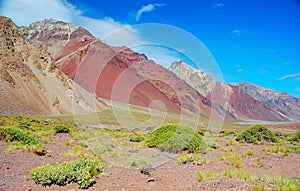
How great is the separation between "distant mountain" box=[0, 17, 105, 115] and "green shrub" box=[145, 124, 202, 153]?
1089 inches

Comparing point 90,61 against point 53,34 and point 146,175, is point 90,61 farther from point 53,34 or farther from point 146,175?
point 146,175

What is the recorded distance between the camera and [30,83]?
137ft

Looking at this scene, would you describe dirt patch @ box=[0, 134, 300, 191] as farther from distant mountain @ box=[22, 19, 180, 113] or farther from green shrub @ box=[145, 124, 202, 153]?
distant mountain @ box=[22, 19, 180, 113]

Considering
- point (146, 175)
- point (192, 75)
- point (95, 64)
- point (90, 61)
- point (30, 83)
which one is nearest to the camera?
point (146, 175)

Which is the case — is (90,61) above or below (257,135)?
above

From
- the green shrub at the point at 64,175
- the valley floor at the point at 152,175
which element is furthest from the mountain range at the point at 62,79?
the green shrub at the point at 64,175

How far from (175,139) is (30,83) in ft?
120

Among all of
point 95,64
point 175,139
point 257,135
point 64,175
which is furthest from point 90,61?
point 64,175

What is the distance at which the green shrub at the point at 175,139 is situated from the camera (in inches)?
481

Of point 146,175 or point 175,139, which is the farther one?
point 175,139

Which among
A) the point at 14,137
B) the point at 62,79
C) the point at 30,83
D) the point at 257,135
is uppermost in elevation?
the point at 62,79

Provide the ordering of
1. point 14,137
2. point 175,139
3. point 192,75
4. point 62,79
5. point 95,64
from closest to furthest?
point 14,137, point 175,139, point 192,75, point 62,79, point 95,64

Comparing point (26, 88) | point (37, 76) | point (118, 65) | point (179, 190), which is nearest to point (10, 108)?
point (26, 88)

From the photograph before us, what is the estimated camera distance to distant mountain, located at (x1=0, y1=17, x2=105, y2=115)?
3693cm
